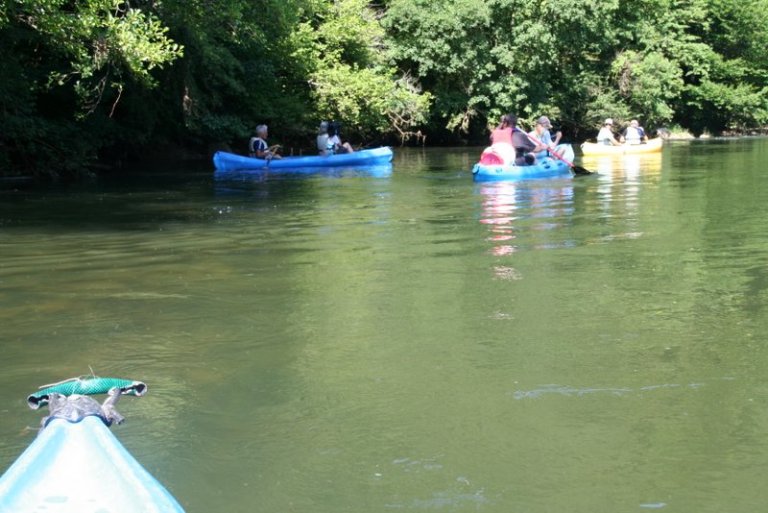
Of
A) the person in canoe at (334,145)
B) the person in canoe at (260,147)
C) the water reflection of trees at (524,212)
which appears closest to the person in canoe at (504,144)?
the water reflection of trees at (524,212)

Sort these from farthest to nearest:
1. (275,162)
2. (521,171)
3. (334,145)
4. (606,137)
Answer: (606,137) → (334,145) → (275,162) → (521,171)

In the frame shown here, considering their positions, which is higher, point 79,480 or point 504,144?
point 504,144

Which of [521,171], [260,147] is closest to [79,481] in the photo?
[521,171]

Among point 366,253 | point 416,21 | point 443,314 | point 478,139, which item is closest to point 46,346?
point 443,314

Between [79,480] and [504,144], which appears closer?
[79,480]

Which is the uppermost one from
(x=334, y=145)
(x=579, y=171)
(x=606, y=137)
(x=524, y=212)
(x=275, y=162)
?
(x=334, y=145)

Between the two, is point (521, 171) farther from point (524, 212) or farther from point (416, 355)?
point (416, 355)

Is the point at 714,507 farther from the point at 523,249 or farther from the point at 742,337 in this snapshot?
the point at 523,249

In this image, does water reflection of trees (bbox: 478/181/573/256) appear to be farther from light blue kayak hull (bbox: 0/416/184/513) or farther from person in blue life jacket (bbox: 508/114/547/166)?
light blue kayak hull (bbox: 0/416/184/513)

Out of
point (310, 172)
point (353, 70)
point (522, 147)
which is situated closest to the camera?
point (522, 147)

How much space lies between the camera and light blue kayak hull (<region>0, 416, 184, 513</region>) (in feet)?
9.07

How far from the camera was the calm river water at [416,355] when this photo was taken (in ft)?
11.6

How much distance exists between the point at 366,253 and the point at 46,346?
11.5 feet

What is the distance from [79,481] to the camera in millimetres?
2910
